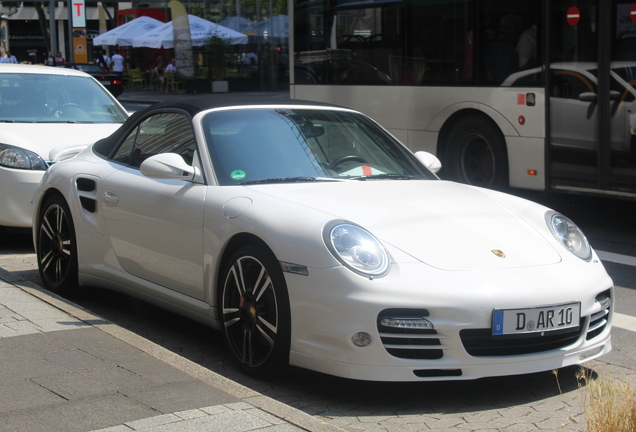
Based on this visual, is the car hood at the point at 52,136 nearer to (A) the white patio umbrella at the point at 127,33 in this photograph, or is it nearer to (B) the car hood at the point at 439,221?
(B) the car hood at the point at 439,221

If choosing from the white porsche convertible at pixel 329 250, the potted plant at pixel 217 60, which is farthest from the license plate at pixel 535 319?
the potted plant at pixel 217 60

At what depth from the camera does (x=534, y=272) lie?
424cm

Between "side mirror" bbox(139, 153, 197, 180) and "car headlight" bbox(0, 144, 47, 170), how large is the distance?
3095 millimetres

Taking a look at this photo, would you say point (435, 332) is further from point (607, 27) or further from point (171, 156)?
point (607, 27)

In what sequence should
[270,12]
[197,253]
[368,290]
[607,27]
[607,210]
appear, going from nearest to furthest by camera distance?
[368,290], [197,253], [607,27], [607,210], [270,12]

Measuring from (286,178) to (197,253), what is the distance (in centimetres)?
63

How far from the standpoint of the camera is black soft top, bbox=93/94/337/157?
5468mm

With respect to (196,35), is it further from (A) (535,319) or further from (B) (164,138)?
(A) (535,319)

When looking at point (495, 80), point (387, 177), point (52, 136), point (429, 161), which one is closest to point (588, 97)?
point (495, 80)

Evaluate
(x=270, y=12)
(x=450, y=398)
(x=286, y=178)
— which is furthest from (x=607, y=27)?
(x=270, y=12)

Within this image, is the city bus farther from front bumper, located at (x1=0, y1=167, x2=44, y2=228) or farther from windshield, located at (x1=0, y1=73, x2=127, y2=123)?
front bumper, located at (x1=0, y1=167, x2=44, y2=228)

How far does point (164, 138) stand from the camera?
5637 mm

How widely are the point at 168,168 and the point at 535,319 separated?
7.10 ft

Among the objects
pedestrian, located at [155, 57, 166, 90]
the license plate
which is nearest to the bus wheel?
the license plate
